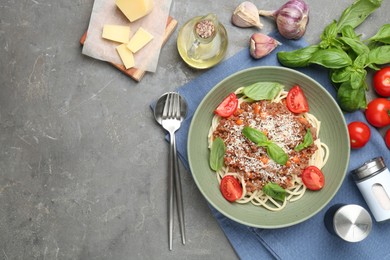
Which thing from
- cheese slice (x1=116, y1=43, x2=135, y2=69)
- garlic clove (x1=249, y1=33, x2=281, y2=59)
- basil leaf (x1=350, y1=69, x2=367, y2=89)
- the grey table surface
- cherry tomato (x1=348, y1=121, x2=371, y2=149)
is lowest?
the grey table surface

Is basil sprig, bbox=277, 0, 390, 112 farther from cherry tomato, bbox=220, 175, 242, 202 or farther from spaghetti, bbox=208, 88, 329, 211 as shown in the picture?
cherry tomato, bbox=220, 175, 242, 202

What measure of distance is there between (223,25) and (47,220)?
200cm

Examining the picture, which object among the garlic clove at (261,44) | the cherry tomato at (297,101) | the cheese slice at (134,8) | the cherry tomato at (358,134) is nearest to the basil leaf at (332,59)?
the cherry tomato at (297,101)

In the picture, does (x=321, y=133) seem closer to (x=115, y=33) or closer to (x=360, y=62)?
(x=360, y=62)

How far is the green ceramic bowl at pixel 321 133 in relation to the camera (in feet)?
10.4

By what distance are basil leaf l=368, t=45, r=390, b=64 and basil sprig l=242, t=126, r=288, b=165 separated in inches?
35.6

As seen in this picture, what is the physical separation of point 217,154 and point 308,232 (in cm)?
88

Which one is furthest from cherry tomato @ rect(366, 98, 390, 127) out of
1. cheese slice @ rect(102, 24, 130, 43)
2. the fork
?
cheese slice @ rect(102, 24, 130, 43)

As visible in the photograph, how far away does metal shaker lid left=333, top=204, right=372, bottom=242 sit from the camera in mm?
3088

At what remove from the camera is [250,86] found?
324 cm

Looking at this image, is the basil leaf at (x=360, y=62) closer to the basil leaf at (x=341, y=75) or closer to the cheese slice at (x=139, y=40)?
the basil leaf at (x=341, y=75)

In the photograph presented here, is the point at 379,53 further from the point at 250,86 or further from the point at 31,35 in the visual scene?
the point at 31,35

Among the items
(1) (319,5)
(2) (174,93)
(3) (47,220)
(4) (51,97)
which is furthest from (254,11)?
(3) (47,220)

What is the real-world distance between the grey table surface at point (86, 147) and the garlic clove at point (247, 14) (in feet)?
0.26
